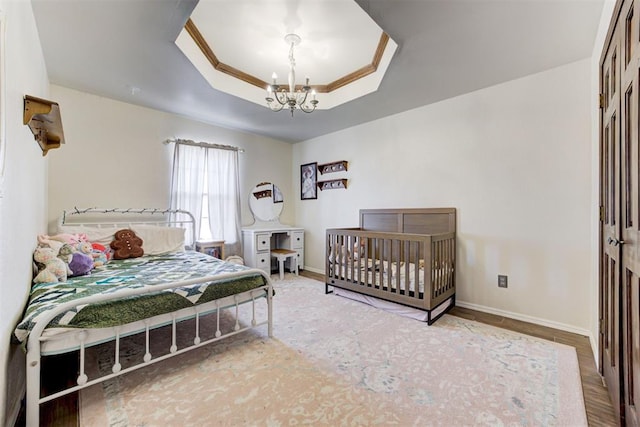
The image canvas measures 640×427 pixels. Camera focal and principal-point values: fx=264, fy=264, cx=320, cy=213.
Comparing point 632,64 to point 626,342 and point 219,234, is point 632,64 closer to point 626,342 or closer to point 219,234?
point 626,342

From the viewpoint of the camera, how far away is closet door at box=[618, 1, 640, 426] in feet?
3.38

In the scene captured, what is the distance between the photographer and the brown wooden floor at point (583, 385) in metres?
1.37

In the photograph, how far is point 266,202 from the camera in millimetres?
4762

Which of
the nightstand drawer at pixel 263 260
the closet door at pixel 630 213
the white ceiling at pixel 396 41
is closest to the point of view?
the closet door at pixel 630 213

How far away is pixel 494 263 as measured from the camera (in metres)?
2.79

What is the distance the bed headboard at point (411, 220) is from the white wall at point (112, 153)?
2643 mm

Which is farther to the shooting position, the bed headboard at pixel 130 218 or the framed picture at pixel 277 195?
the framed picture at pixel 277 195

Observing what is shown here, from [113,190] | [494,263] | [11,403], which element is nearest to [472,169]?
[494,263]

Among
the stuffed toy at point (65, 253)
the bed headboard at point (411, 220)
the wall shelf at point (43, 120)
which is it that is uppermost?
the wall shelf at point (43, 120)

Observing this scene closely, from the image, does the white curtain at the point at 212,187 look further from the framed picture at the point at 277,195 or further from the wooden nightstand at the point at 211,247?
the framed picture at the point at 277,195

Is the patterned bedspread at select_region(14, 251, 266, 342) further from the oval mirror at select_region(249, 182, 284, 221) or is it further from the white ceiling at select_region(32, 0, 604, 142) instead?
the oval mirror at select_region(249, 182, 284, 221)

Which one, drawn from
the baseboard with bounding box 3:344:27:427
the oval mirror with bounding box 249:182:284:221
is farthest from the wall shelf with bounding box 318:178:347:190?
the baseboard with bounding box 3:344:27:427

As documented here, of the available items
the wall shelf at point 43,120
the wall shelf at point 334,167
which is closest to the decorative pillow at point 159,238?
the wall shelf at point 43,120

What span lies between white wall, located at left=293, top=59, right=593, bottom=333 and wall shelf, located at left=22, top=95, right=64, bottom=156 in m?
3.31
